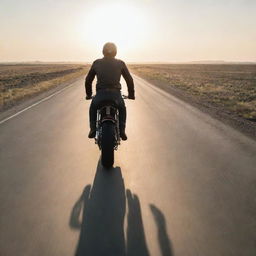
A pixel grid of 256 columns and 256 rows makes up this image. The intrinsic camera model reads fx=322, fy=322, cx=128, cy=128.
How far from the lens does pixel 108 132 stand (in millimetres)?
5594

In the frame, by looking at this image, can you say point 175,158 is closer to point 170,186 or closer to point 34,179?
point 170,186

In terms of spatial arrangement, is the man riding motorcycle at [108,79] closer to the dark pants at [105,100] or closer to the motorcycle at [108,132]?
the dark pants at [105,100]

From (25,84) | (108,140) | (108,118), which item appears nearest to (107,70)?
(108,118)

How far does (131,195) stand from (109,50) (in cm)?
279

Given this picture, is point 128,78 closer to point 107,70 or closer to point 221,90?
point 107,70

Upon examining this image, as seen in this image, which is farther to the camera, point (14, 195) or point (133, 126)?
point (133, 126)

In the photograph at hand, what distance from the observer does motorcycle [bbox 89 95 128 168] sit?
5590mm

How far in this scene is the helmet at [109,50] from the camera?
6.01 metres

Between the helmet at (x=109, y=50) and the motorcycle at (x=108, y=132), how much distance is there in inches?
37.2

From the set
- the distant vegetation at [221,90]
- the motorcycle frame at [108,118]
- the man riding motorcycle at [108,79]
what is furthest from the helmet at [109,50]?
the distant vegetation at [221,90]

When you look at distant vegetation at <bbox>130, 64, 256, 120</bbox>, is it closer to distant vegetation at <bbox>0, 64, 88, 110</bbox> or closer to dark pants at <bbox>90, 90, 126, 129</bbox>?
dark pants at <bbox>90, 90, 126, 129</bbox>

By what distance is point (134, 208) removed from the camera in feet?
14.1

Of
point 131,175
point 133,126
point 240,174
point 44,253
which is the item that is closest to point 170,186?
point 131,175

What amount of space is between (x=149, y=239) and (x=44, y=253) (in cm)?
111
